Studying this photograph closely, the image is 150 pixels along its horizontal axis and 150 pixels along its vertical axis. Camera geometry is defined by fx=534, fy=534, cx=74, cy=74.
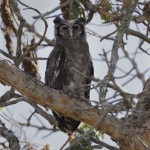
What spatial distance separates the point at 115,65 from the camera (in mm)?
4406

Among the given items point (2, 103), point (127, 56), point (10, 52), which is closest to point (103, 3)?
point (127, 56)

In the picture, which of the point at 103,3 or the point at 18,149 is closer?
the point at 18,149

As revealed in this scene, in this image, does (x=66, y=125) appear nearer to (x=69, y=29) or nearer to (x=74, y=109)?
(x=74, y=109)

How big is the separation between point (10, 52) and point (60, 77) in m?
0.92

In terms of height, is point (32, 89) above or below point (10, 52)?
below

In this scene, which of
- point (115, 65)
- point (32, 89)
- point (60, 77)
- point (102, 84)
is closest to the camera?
point (102, 84)

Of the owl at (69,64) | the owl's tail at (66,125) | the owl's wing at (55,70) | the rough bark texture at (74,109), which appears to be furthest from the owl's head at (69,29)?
the rough bark texture at (74,109)

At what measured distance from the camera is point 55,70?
659 centimetres

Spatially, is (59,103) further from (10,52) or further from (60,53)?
(60,53)

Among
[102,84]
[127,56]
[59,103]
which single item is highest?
[127,56]

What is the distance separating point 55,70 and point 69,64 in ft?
0.87

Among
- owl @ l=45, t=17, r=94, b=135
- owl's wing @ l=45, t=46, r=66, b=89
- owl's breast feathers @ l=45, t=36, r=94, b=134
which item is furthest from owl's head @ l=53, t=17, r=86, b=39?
owl's wing @ l=45, t=46, r=66, b=89

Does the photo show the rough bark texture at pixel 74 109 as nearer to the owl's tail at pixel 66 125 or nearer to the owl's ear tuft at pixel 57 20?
the owl's tail at pixel 66 125

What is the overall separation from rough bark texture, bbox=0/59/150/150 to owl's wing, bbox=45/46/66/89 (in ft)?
5.12
